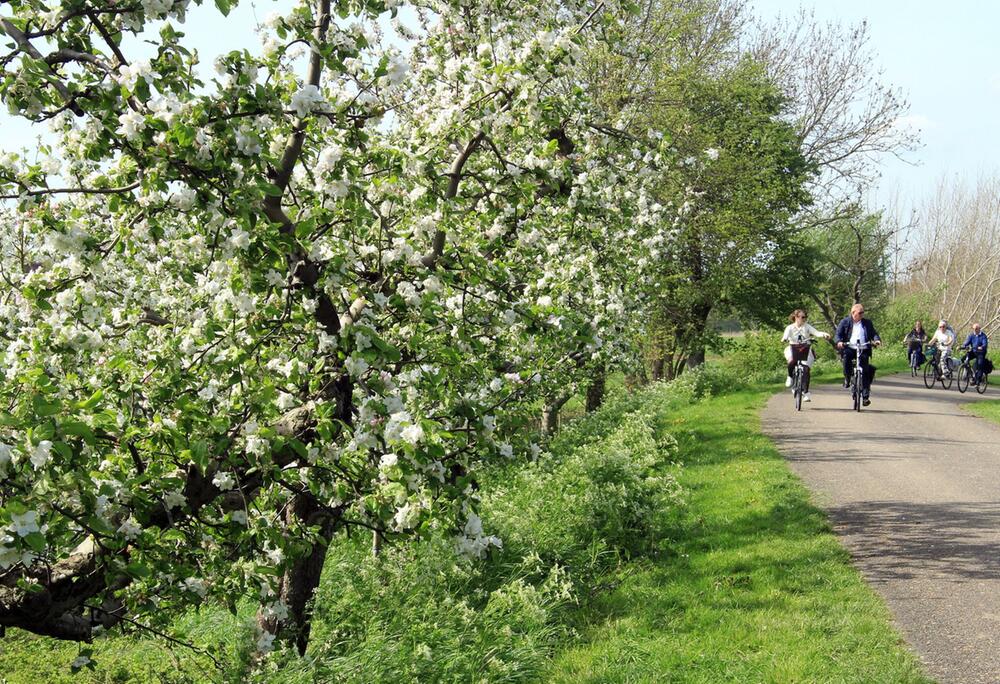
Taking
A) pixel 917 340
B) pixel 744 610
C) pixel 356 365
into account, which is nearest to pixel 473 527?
pixel 356 365

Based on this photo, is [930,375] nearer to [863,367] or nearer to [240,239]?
[863,367]

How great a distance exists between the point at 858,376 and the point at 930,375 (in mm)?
9843

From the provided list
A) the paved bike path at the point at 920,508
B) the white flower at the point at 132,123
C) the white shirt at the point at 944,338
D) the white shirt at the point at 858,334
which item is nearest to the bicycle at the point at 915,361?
the white shirt at the point at 944,338

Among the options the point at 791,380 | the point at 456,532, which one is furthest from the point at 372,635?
the point at 791,380

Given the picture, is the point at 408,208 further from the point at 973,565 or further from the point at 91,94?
the point at 973,565

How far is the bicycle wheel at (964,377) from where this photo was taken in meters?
22.5

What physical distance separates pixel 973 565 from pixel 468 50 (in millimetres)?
7087

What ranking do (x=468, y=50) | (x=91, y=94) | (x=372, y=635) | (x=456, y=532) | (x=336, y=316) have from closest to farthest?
(x=91, y=94), (x=456, y=532), (x=336, y=316), (x=372, y=635), (x=468, y=50)

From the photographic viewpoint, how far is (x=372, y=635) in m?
7.49

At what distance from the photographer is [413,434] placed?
4.12 m

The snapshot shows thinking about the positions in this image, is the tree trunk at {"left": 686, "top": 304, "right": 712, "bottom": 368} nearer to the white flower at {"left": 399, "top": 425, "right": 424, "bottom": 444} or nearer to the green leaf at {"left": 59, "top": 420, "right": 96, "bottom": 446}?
the white flower at {"left": 399, "top": 425, "right": 424, "bottom": 444}

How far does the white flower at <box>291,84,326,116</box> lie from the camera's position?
Answer: 4.11m

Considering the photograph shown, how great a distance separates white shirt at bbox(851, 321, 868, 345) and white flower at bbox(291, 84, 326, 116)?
14392 mm

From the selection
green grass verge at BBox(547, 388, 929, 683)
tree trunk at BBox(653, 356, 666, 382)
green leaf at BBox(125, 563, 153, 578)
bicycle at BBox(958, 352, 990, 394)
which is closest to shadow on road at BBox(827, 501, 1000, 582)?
green grass verge at BBox(547, 388, 929, 683)
